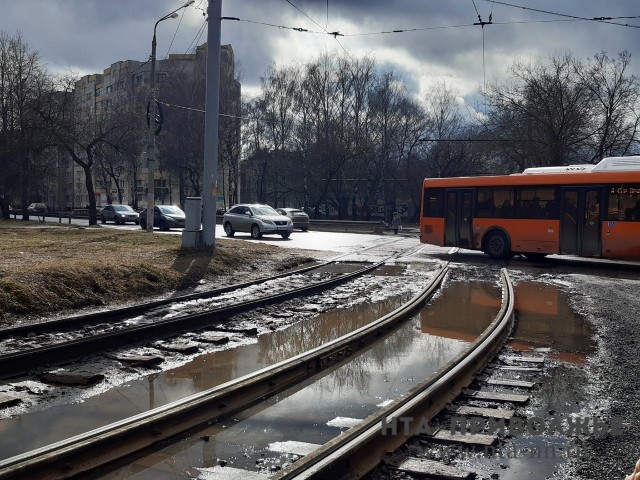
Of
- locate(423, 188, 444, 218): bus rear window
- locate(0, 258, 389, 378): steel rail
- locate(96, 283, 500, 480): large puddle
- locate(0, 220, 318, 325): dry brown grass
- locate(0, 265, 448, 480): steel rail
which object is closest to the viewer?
locate(0, 265, 448, 480): steel rail

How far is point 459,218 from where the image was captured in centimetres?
2417

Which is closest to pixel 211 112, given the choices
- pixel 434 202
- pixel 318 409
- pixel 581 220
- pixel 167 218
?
pixel 434 202

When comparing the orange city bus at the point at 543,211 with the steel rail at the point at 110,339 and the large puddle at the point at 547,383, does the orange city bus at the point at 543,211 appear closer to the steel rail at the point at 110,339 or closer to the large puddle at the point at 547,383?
the large puddle at the point at 547,383

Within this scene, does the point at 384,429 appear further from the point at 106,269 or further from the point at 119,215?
the point at 119,215

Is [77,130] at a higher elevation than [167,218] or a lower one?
higher

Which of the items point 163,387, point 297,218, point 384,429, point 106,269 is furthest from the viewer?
point 297,218

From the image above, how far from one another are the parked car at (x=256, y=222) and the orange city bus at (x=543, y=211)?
8954 millimetres

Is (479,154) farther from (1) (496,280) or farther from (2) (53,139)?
(1) (496,280)

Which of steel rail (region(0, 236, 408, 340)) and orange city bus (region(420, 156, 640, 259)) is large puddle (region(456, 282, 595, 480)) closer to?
A: steel rail (region(0, 236, 408, 340))

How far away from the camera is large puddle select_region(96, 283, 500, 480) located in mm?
4645

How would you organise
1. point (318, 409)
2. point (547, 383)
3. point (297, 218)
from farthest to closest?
point (297, 218) → point (547, 383) → point (318, 409)

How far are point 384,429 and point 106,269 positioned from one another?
32.3 ft

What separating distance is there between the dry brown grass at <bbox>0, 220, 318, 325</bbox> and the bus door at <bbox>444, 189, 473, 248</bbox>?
570 centimetres

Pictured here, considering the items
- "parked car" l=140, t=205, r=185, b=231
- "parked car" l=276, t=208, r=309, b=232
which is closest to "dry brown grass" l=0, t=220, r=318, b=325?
"parked car" l=140, t=205, r=185, b=231
